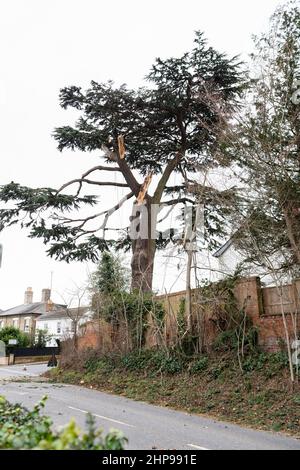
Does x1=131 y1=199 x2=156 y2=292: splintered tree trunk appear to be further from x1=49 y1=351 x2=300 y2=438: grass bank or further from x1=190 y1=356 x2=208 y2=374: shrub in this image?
x1=190 y1=356 x2=208 y2=374: shrub

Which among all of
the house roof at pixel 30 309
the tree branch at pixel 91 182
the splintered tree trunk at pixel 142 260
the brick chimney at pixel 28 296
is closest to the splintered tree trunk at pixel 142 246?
the splintered tree trunk at pixel 142 260

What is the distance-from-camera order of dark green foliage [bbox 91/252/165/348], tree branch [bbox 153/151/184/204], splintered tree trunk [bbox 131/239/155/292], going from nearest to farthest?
1. dark green foliage [bbox 91/252/165/348]
2. splintered tree trunk [bbox 131/239/155/292]
3. tree branch [bbox 153/151/184/204]

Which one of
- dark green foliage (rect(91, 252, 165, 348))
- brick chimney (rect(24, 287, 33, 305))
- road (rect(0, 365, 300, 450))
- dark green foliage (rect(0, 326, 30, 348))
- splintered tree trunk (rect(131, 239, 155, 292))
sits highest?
brick chimney (rect(24, 287, 33, 305))

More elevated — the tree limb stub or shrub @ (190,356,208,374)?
the tree limb stub

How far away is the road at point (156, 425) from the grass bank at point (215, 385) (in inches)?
25.5

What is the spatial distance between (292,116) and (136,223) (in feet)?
35.6

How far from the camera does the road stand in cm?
777

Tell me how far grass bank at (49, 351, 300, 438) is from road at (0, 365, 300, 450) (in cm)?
65

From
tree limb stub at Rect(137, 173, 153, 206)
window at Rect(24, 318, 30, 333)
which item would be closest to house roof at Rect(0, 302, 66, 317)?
window at Rect(24, 318, 30, 333)

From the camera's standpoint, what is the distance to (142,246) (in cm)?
2134

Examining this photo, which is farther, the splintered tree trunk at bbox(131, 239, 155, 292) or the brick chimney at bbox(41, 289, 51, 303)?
the brick chimney at bbox(41, 289, 51, 303)

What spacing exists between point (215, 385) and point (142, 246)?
965 cm

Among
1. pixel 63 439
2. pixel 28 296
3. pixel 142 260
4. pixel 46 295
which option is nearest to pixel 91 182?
pixel 142 260

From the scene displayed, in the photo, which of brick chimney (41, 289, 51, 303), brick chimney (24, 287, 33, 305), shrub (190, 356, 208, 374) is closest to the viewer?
shrub (190, 356, 208, 374)
